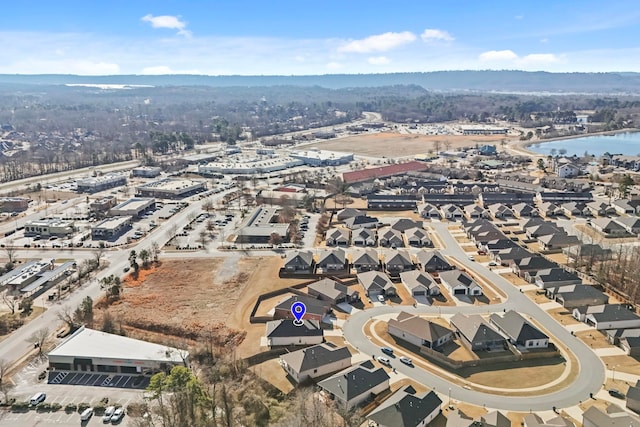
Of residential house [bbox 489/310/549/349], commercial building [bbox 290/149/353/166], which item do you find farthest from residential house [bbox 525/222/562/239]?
commercial building [bbox 290/149/353/166]

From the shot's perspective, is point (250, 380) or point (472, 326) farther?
point (472, 326)

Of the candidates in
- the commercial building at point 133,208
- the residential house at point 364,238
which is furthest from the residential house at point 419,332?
the commercial building at point 133,208

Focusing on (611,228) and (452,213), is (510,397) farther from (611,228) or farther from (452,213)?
(452,213)

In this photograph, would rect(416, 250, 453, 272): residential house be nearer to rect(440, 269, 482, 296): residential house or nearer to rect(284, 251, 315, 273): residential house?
rect(440, 269, 482, 296): residential house

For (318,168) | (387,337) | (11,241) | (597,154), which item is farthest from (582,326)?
(597,154)

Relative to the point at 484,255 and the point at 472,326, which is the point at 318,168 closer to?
the point at 484,255

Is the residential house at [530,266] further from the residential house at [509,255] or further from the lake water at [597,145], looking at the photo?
the lake water at [597,145]
